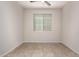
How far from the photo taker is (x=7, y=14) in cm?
377

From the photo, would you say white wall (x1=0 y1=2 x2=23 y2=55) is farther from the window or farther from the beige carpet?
the window

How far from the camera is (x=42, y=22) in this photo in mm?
6324

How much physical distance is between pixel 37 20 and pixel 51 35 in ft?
3.01

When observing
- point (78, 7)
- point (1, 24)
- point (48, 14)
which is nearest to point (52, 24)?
point (48, 14)

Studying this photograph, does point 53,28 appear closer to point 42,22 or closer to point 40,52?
point 42,22

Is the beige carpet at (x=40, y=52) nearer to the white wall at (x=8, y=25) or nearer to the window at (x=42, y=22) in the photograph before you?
the white wall at (x=8, y=25)

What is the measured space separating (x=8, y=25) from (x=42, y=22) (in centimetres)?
265

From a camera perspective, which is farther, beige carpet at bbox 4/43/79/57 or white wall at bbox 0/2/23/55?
white wall at bbox 0/2/23/55

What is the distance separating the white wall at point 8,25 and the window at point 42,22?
4.14 feet

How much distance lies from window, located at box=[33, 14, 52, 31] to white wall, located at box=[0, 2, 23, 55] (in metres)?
1.26

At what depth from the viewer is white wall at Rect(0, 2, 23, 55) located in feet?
10.8

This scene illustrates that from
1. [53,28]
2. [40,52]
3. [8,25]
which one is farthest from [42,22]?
[40,52]

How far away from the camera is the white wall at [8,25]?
3.29m

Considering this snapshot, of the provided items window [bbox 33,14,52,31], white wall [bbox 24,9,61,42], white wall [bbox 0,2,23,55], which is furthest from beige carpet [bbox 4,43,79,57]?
window [bbox 33,14,52,31]
